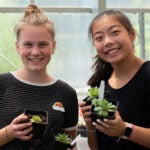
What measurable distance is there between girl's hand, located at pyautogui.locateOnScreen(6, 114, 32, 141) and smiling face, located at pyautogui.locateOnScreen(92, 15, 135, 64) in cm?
39

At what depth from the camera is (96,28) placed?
1311 millimetres

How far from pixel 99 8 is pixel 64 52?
0.59 meters

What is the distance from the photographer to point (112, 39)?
126 cm

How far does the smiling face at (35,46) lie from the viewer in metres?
1.30

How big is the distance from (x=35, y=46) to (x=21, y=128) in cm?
32

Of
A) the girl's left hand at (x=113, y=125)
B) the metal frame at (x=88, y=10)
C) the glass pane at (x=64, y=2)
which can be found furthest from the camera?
the glass pane at (x=64, y=2)

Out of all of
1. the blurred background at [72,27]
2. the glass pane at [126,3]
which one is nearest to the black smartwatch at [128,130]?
the blurred background at [72,27]

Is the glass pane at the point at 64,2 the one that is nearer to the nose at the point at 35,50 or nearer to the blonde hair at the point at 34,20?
the blonde hair at the point at 34,20

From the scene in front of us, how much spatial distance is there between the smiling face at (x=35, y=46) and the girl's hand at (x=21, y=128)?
0.75 ft

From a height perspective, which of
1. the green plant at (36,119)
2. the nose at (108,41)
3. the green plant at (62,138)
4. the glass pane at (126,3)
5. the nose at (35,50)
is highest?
the glass pane at (126,3)

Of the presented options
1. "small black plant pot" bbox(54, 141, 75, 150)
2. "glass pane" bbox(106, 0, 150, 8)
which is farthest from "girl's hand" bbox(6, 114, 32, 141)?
"glass pane" bbox(106, 0, 150, 8)

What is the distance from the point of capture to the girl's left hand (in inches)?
45.3

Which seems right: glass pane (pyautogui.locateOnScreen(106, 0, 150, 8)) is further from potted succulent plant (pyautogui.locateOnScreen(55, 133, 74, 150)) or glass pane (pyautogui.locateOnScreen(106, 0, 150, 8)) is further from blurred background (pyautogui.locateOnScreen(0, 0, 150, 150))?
potted succulent plant (pyautogui.locateOnScreen(55, 133, 74, 150))

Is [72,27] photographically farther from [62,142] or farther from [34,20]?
[62,142]
